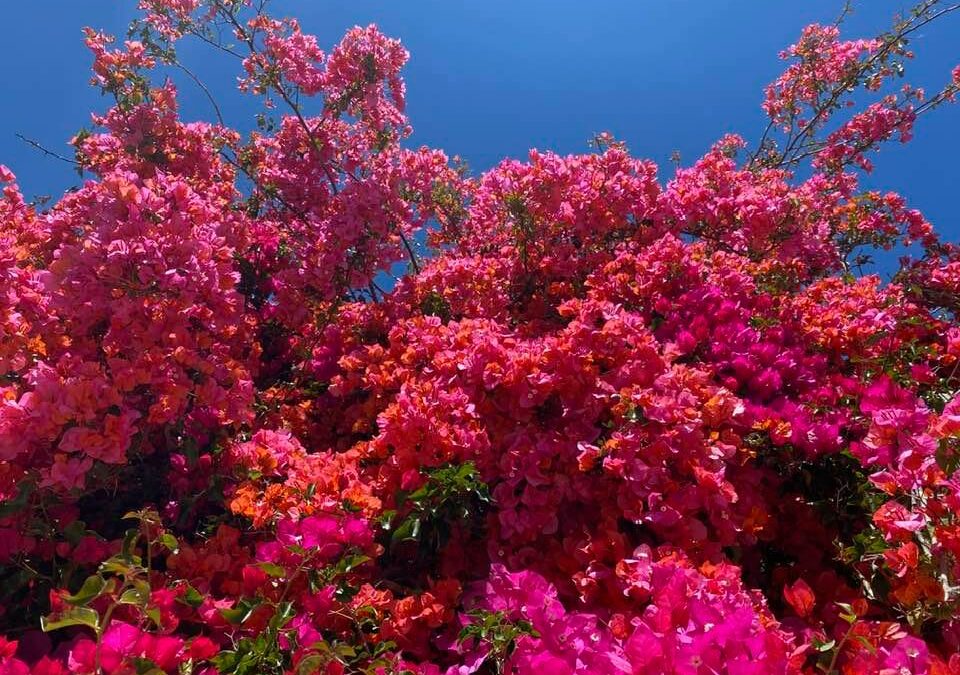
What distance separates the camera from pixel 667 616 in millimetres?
1703

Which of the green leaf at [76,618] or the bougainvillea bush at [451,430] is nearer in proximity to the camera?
the green leaf at [76,618]

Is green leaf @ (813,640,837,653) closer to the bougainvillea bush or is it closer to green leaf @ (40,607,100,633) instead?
the bougainvillea bush

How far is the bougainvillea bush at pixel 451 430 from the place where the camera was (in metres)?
1.82

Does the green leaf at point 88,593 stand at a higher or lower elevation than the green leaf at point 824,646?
higher

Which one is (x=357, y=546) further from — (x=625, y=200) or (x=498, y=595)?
(x=625, y=200)

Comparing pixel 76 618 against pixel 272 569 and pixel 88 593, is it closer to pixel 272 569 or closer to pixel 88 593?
pixel 88 593

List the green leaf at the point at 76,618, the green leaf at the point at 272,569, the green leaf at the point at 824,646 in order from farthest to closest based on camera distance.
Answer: the green leaf at the point at 272,569 < the green leaf at the point at 824,646 < the green leaf at the point at 76,618

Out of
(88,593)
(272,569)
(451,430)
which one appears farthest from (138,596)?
(451,430)

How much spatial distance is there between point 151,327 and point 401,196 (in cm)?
246

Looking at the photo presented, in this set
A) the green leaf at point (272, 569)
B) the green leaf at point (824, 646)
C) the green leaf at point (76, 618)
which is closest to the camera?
the green leaf at point (76, 618)

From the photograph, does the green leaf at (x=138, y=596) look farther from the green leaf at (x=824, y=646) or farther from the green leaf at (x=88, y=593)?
the green leaf at (x=824, y=646)

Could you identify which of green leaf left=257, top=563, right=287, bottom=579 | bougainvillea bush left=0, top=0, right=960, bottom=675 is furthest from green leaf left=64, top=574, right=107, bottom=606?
green leaf left=257, top=563, right=287, bottom=579

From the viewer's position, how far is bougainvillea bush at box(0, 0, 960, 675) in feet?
5.98

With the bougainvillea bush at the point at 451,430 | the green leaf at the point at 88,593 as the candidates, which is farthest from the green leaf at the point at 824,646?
the green leaf at the point at 88,593
